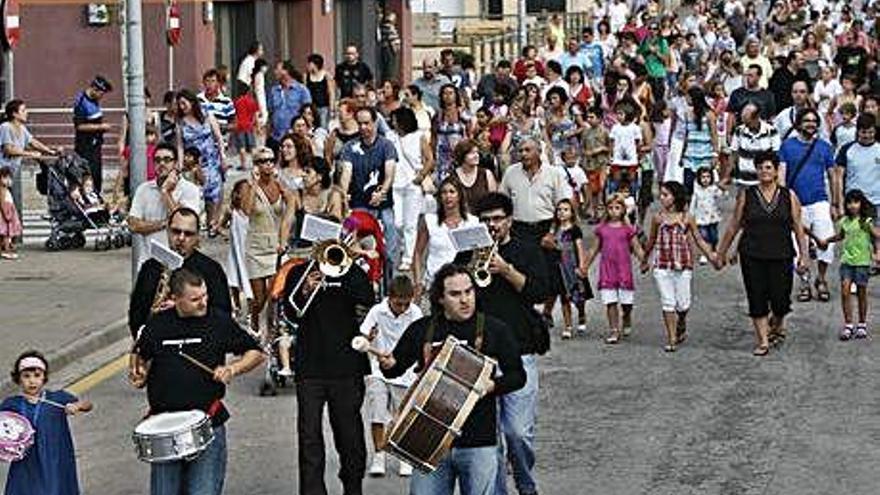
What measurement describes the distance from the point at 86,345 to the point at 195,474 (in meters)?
7.54

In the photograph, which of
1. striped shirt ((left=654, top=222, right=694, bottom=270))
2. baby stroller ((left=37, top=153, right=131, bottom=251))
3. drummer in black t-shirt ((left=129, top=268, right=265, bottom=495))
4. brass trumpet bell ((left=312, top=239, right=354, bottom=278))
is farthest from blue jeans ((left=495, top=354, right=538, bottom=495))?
baby stroller ((left=37, top=153, right=131, bottom=251))

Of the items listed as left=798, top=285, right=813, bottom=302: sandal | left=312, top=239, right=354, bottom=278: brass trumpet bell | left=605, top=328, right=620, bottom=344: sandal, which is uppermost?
left=312, top=239, right=354, bottom=278: brass trumpet bell

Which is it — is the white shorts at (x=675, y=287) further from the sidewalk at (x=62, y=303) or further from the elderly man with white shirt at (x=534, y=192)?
the sidewalk at (x=62, y=303)

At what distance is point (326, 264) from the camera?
13180mm

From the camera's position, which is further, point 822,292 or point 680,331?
point 822,292

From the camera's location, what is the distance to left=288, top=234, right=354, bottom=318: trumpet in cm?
1316

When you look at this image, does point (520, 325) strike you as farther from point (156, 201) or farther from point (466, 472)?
point (156, 201)

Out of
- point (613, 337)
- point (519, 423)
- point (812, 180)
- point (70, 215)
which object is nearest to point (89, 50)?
point (70, 215)

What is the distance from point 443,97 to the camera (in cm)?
2483

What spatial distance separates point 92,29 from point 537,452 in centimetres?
2155

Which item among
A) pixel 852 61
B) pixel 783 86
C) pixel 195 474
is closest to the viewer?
pixel 195 474

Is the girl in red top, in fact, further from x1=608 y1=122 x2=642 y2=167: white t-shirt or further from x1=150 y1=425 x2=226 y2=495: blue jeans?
x1=150 y1=425 x2=226 y2=495: blue jeans

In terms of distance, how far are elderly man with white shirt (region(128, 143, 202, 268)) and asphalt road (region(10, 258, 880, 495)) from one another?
1184 millimetres

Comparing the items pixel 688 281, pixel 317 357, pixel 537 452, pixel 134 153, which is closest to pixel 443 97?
pixel 134 153
